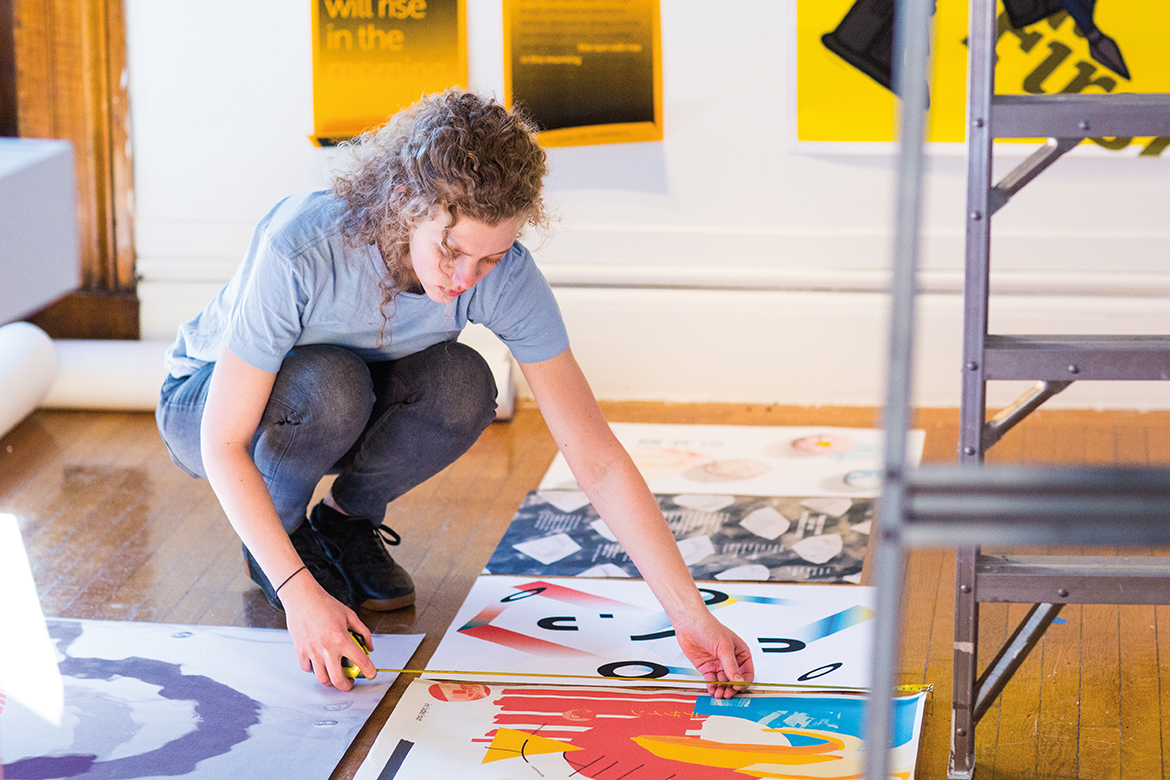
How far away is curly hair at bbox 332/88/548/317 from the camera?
131cm

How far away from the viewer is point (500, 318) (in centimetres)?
155

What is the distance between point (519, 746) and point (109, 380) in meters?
1.57

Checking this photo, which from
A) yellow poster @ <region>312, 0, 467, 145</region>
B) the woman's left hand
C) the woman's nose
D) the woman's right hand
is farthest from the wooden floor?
yellow poster @ <region>312, 0, 467, 145</region>

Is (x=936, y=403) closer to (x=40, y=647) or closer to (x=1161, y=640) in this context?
(x=1161, y=640)

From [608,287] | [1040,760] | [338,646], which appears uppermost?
[608,287]

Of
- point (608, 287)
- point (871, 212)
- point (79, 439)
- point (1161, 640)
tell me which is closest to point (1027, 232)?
point (871, 212)

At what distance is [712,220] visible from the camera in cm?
267

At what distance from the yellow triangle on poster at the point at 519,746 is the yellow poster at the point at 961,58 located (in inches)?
59.2

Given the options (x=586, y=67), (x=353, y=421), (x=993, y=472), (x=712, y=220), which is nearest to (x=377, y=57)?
(x=586, y=67)

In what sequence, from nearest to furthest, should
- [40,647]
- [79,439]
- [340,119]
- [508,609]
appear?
[40,647]
[508,609]
[79,439]
[340,119]

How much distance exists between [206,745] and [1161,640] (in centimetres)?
122

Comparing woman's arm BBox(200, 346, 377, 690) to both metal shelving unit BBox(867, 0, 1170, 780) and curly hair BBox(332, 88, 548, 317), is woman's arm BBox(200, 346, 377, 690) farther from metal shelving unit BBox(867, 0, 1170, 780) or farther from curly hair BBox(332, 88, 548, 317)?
metal shelving unit BBox(867, 0, 1170, 780)

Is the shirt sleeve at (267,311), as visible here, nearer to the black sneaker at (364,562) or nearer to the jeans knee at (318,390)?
the jeans knee at (318,390)

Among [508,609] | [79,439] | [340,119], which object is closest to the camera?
[508,609]
